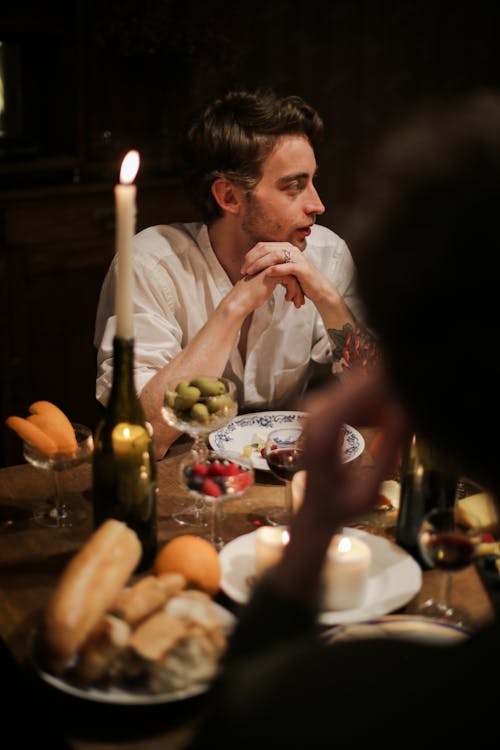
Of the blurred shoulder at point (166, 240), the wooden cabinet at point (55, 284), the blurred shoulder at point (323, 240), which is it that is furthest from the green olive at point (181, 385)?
the wooden cabinet at point (55, 284)

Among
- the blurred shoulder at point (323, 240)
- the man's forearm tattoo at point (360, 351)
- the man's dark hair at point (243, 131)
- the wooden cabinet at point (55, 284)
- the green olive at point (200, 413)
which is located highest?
the man's dark hair at point (243, 131)

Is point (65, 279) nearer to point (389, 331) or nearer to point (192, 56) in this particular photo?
point (192, 56)

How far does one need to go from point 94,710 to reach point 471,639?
1.62 ft

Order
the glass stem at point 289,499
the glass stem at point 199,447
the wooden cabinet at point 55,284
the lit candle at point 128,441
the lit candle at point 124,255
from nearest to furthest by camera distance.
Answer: the lit candle at point 124,255
the lit candle at point 128,441
the glass stem at point 289,499
the glass stem at point 199,447
the wooden cabinet at point 55,284

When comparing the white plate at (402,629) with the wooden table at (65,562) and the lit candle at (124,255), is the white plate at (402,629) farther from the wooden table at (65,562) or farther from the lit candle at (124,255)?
the lit candle at (124,255)

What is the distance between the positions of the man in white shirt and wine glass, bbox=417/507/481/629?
0.92 m

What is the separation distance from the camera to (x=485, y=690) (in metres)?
0.60

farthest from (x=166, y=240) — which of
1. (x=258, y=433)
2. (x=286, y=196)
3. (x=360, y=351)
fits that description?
(x=360, y=351)

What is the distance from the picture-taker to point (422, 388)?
2.11ft

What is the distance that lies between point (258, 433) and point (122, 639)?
79cm

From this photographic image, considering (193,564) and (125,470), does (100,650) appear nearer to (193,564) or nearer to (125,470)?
(193,564)

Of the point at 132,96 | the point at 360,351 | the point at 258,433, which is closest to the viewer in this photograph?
the point at 360,351

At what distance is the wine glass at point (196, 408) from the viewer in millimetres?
1427

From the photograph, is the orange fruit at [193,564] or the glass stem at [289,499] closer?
the orange fruit at [193,564]
